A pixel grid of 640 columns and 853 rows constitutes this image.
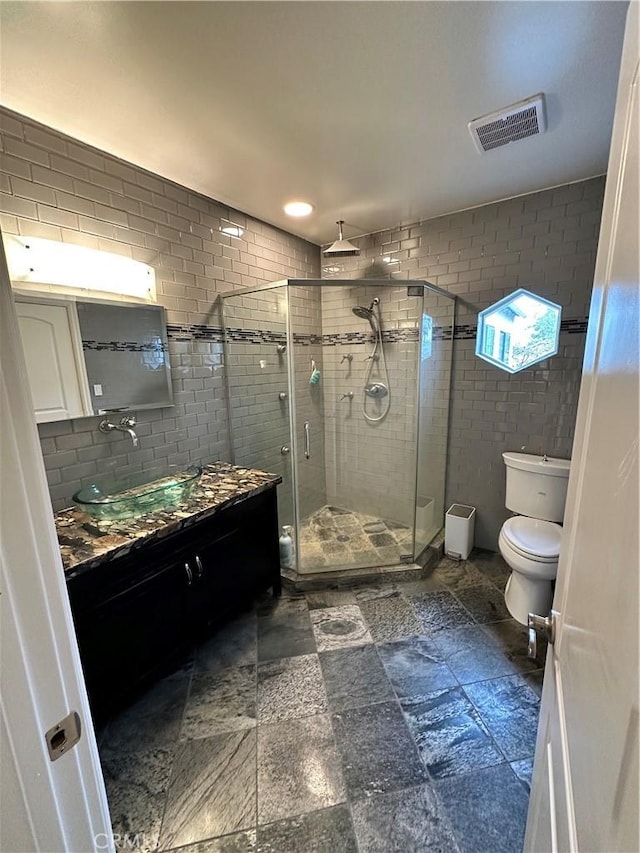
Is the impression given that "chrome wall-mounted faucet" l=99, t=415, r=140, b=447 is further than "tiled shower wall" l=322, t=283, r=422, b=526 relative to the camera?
No

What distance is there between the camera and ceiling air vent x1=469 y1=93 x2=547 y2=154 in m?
1.47

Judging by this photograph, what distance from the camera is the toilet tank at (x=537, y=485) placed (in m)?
2.15

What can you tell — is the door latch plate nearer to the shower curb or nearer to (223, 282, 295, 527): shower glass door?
the shower curb

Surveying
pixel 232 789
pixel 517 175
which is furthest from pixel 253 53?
pixel 232 789

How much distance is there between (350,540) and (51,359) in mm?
2285

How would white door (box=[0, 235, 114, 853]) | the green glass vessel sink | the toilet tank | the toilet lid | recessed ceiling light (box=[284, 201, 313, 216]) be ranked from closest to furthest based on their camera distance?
1. white door (box=[0, 235, 114, 853])
2. the green glass vessel sink
3. the toilet lid
4. the toilet tank
5. recessed ceiling light (box=[284, 201, 313, 216])

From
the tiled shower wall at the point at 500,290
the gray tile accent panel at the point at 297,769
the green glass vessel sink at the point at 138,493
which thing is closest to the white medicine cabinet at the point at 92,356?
the green glass vessel sink at the point at 138,493

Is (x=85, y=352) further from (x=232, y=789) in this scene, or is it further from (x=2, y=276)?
(x=232, y=789)

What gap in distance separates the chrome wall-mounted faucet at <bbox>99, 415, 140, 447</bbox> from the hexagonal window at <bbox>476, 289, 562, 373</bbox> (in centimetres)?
236

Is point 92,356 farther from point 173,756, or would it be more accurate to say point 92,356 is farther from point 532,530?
point 532,530

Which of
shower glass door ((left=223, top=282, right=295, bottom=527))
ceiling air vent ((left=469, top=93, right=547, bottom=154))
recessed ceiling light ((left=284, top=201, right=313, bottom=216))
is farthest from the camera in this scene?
shower glass door ((left=223, top=282, right=295, bottom=527))

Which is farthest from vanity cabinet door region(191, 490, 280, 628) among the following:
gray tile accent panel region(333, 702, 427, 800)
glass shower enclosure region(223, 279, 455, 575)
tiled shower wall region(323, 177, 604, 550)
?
tiled shower wall region(323, 177, 604, 550)

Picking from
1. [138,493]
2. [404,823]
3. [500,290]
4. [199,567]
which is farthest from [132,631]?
[500,290]

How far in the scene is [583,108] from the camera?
1479 millimetres
